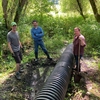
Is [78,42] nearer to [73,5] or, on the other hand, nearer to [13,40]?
[13,40]

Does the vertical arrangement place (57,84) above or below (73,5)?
above

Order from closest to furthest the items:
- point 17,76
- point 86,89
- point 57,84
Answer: point 57,84 < point 86,89 < point 17,76

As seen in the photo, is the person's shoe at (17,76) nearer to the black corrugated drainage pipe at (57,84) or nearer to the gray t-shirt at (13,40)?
the gray t-shirt at (13,40)

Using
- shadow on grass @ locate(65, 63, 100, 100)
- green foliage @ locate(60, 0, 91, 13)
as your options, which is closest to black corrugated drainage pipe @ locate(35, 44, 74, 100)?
shadow on grass @ locate(65, 63, 100, 100)

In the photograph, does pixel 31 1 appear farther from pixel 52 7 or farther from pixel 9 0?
pixel 9 0

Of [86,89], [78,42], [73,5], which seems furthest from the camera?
[73,5]

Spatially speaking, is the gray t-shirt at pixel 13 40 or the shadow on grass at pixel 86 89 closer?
the shadow on grass at pixel 86 89

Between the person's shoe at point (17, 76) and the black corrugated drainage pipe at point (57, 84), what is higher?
the black corrugated drainage pipe at point (57, 84)

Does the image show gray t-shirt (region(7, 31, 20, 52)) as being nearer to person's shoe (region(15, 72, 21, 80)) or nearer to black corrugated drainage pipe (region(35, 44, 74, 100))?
person's shoe (region(15, 72, 21, 80))

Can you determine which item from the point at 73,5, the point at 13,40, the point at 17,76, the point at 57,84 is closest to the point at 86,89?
the point at 57,84

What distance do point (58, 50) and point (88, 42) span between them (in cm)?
207

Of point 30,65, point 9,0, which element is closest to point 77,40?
point 30,65

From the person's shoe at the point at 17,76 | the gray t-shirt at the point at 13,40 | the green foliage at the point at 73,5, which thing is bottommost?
the green foliage at the point at 73,5

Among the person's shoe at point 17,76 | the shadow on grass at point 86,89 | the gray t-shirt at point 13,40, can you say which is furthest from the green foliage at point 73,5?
the person's shoe at point 17,76
